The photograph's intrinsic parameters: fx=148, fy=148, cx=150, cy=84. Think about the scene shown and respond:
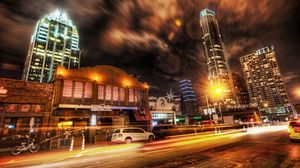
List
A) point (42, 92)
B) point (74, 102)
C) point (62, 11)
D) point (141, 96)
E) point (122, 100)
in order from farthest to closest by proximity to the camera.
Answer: point (62, 11) < point (141, 96) < point (122, 100) < point (74, 102) < point (42, 92)

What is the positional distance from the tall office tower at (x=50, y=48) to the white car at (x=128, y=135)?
119 m

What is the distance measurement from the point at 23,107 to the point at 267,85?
230m

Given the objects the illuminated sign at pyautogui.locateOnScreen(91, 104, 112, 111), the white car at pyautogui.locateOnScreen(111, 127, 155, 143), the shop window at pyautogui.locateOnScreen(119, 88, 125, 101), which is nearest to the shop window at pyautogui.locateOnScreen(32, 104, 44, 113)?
the illuminated sign at pyautogui.locateOnScreen(91, 104, 112, 111)

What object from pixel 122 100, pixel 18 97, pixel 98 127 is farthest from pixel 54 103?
pixel 122 100

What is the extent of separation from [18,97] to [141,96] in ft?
56.3

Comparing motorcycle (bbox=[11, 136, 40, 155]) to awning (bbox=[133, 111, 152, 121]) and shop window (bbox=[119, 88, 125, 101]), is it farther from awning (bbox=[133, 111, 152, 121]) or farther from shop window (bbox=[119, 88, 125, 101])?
awning (bbox=[133, 111, 152, 121])

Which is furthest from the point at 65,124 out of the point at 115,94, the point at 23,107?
the point at 115,94

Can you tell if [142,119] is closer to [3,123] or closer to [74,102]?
[74,102]

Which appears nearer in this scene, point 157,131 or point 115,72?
point 157,131

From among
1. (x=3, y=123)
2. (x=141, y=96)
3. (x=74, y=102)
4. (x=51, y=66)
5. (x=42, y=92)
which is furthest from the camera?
(x=51, y=66)

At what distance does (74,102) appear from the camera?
20250mm

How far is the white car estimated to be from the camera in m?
16.6

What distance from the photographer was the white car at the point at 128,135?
16625mm

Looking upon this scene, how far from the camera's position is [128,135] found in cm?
1712
